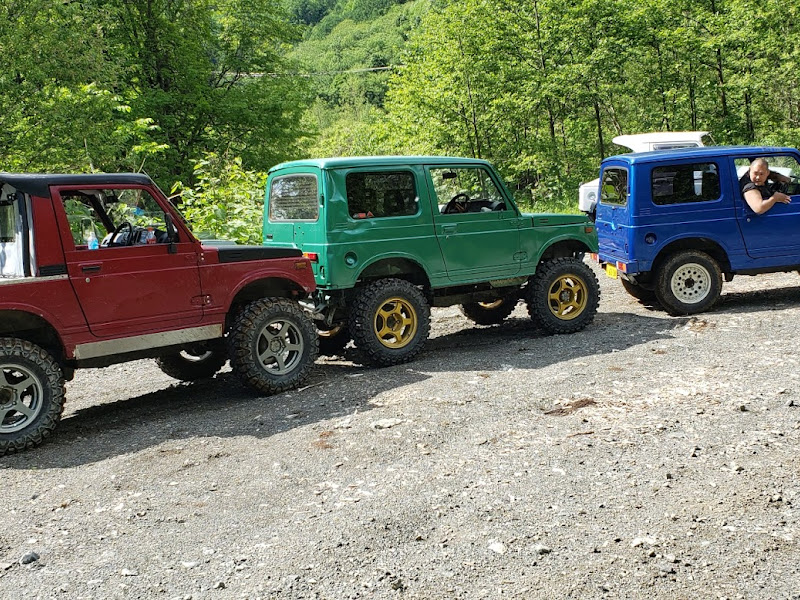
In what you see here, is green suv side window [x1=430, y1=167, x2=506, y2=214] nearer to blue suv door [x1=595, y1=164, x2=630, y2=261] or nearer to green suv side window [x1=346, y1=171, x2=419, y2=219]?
green suv side window [x1=346, y1=171, x2=419, y2=219]

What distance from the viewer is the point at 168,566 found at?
155 inches

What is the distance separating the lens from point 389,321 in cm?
805

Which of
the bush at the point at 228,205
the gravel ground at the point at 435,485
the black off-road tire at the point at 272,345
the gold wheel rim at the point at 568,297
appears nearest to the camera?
the gravel ground at the point at 435,485

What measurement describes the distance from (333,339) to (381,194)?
1797 millimetres

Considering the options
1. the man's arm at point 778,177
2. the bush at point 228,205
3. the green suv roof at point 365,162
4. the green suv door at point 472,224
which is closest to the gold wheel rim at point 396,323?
the green suv door at point 472,224

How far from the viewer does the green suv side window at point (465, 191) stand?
8398 millimetres

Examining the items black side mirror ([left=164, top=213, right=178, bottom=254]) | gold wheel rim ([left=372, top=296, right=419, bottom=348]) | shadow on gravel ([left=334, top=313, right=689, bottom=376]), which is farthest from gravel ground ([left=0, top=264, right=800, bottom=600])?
black side mirror ([left=164, top=213, right=178, bottom=254])

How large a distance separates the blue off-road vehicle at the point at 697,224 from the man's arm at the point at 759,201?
82 mm

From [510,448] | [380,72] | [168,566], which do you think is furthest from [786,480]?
[380,72]

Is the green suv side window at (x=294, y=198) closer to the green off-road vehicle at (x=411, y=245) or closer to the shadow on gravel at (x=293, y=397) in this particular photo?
the green off-road vehicle at (x=411, y=245)

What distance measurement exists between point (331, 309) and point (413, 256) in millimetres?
993

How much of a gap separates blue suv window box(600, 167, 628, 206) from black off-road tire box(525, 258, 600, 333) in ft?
3.82

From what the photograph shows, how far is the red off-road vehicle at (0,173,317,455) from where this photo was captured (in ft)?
19.1

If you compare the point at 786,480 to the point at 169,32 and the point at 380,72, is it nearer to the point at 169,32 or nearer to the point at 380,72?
the point at 169,32
